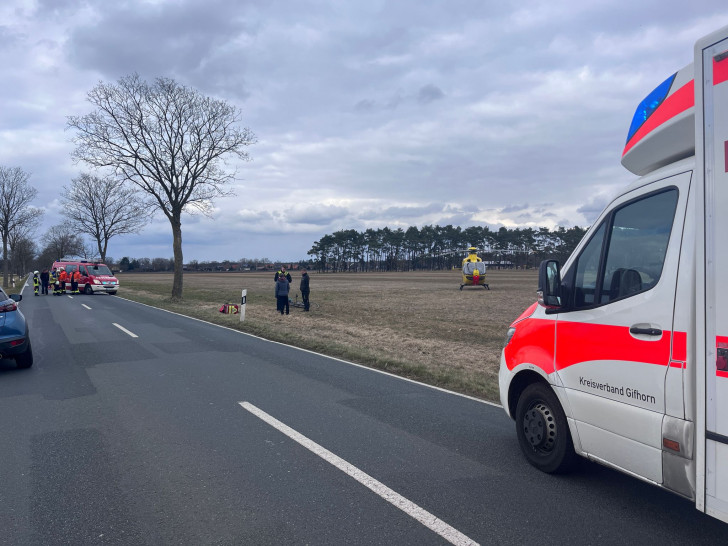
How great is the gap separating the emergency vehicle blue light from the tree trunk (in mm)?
27248

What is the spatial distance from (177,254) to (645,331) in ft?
93.1

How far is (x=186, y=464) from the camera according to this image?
448cm

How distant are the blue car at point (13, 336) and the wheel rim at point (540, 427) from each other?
26.9ft

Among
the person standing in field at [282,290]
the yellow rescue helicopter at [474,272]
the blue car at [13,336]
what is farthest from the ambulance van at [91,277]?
the blue car at [13,336]

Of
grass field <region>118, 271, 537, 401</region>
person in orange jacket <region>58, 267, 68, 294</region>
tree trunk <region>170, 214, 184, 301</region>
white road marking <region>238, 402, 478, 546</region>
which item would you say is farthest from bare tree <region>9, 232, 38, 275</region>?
white road marking <region>238, 402, 478, 546</region>

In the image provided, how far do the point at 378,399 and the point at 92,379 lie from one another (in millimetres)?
4565

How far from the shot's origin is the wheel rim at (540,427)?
4.25 m

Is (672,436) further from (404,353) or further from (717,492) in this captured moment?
(404,353)

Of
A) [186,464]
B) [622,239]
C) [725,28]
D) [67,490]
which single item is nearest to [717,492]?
[622,239]

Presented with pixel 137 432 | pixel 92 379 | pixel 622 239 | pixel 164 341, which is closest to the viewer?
pixel 622 239

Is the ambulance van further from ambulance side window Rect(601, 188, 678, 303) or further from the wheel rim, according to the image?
ambulance side window Rect(601, 188, 678, 303)

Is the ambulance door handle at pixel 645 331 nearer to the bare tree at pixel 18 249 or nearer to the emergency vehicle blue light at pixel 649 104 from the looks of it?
the emergency vehicle blue light at pixel 649 104

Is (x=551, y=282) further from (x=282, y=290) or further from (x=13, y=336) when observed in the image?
(x=282, y=290)

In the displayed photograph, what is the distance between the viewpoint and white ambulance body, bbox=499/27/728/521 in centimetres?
274
